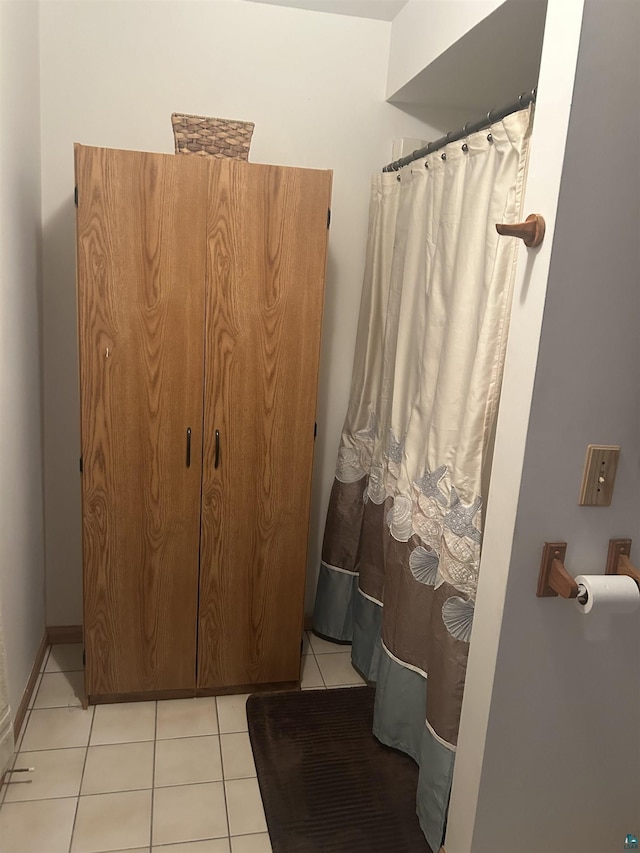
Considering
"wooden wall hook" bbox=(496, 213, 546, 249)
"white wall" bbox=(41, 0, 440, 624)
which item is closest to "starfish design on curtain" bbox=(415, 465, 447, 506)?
"wooden wall hook" bbox=(496, 213, 546, 249)

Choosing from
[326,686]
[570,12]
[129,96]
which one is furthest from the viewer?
[326,686]

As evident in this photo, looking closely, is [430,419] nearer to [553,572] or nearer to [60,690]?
[553,572]

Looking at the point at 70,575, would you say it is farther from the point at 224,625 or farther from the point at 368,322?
the point at 368,322

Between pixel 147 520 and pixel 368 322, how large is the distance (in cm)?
113

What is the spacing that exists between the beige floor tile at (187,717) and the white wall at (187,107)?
645mm

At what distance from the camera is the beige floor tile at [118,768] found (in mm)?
2045

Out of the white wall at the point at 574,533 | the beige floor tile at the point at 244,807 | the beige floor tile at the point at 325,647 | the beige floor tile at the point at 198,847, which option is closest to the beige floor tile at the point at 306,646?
the beige floor tile at the point at 325,647

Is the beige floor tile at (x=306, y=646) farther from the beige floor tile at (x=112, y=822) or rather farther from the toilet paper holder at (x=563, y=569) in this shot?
the toilet paper holder at (x=563, y=569)

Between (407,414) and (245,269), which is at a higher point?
(245,269)

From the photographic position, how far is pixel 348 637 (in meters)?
2.86

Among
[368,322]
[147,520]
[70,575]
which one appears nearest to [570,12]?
[368,322]

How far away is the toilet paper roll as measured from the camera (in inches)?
56.7

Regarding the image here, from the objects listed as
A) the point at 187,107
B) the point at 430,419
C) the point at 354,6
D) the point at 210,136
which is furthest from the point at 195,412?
the point at 354,6

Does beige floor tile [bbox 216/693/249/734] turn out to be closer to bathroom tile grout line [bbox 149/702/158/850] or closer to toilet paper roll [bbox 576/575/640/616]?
bathroom tile grout line [bbox 149/702/158/850]
